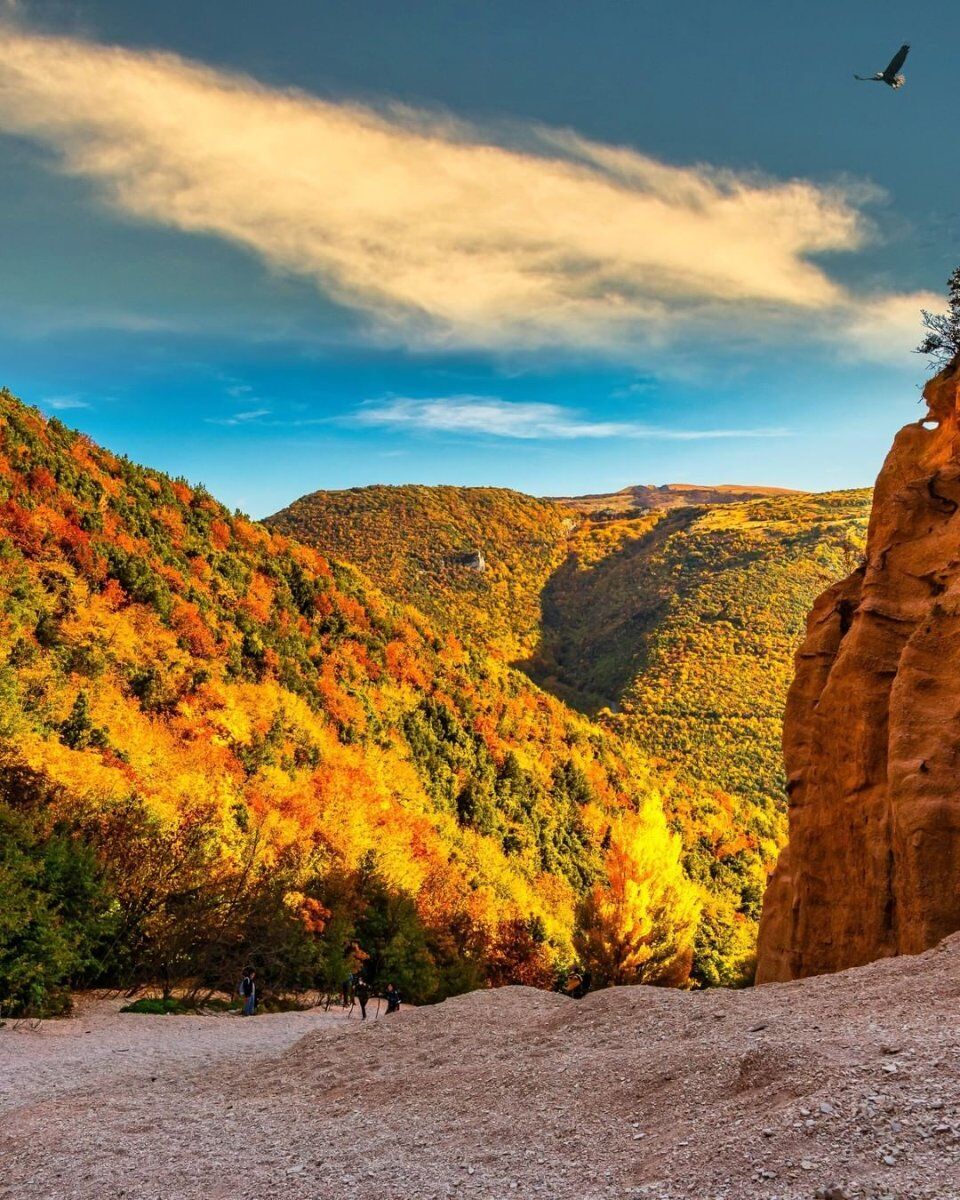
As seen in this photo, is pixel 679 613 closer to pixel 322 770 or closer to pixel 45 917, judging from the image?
pixel 322 770

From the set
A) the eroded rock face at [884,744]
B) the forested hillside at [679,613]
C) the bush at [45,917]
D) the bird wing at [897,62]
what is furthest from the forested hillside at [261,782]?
the bird wing at [897,62]

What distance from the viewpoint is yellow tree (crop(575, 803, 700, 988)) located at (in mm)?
32062

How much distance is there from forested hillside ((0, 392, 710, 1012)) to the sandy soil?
11.2 metres

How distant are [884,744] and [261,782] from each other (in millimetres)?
29033

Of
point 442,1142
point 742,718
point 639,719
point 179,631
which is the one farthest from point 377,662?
point 442,1142

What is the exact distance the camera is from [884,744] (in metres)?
13.6

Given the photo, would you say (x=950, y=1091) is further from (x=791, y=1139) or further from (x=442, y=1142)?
(x=442, y=1142)

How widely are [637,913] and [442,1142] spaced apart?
2689 centimetres

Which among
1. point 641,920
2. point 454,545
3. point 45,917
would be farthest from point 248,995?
point 454,545

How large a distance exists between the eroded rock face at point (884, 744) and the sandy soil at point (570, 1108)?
221cm

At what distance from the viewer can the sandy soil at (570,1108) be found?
211 inches

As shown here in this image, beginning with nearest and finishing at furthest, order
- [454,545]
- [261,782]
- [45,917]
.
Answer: [45,917] < [261,782] < [454,545]

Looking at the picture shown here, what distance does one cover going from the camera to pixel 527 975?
35719 millimetres

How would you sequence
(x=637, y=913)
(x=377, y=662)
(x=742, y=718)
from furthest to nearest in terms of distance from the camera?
1. (x=742, y=718)
2. (x=377, y=662)
3. (x=637, y=913)
